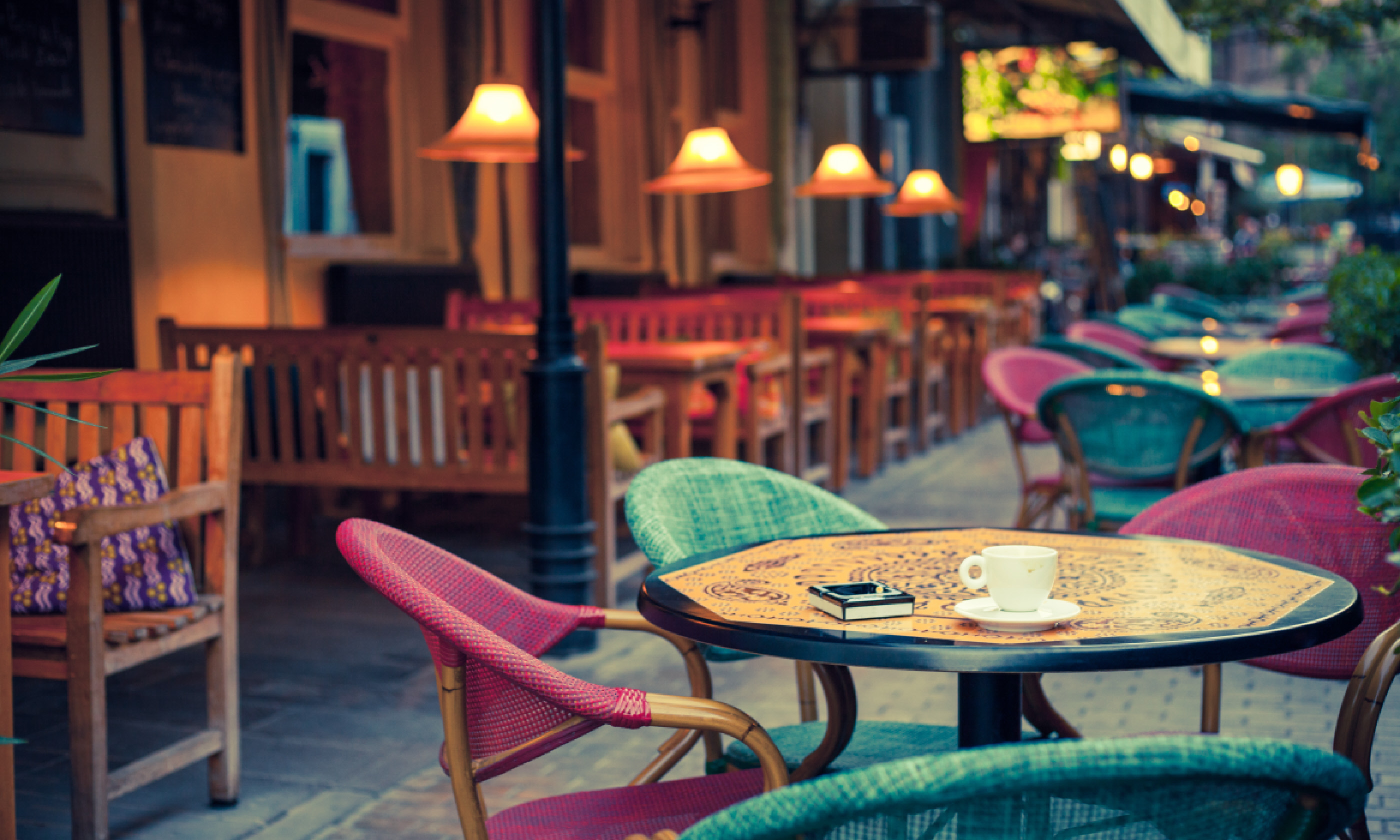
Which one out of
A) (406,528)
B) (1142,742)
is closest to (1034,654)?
(1142,742)

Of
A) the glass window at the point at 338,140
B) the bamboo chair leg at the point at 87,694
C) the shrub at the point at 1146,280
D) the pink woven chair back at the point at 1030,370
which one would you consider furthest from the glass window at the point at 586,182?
the bamboo chair leg at the point at 87,694

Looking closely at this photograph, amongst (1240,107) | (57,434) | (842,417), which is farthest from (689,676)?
(1240,107)

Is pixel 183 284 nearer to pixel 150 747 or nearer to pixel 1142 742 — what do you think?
pixel 150 747

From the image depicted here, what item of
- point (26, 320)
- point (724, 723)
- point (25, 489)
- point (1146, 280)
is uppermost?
point (1146, 280)

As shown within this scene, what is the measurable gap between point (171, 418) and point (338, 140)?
15.0 feet

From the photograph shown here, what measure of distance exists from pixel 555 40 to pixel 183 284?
265 cm

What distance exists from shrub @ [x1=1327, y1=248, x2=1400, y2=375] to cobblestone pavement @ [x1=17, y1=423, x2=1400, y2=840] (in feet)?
6.67

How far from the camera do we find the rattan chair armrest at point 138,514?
2637 mm

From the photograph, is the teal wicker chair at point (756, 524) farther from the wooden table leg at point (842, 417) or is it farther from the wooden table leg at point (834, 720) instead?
the wooden table leg at point (842, 417)

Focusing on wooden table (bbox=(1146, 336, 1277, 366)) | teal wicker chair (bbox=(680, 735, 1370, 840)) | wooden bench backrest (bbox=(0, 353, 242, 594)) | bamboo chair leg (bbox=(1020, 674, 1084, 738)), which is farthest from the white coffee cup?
wooden table (bbox=(1146, 336, 1277, 366))

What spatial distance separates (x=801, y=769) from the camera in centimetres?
207

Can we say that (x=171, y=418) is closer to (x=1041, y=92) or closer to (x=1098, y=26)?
(x=1098, y=26)

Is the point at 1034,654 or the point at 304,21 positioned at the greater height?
the point at 304,21

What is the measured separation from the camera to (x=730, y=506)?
2594 mm
